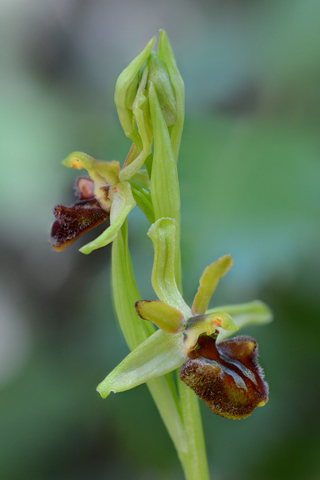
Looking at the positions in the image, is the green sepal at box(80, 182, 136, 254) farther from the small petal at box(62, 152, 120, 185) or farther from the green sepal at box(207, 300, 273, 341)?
the green sepal at box(207, 300, 273, 341)

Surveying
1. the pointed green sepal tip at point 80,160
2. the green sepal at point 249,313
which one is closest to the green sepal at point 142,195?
the pointed green sepal tip at point 80,160

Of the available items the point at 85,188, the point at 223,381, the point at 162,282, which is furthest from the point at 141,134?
the point at 223,381

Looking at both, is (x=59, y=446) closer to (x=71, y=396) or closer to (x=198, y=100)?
(x=71, y=396)

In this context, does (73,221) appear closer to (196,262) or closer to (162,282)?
(162,282)

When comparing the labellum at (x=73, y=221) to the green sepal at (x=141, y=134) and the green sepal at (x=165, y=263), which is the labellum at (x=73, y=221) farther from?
the green sepal at (x=165, y=263)

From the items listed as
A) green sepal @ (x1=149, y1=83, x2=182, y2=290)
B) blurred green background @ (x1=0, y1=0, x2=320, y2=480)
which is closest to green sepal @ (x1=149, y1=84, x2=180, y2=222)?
green sepal @ (x1=149, y1=83, x2=182, y2=290)
